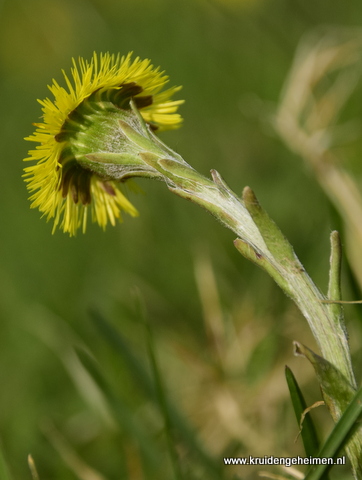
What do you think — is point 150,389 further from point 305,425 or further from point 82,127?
point 82,127

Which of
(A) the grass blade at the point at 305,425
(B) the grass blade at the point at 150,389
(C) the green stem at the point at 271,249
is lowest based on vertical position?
(B) the grass blade at the point at 150,389

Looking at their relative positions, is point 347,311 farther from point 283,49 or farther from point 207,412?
point 283,49

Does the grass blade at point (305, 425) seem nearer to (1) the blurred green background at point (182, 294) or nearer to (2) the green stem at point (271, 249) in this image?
(2) the green stem at point (271, 249)

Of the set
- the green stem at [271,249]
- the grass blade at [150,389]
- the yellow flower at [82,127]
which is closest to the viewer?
the green stem at [271,249]

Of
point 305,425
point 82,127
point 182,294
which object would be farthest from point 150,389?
point 182,294

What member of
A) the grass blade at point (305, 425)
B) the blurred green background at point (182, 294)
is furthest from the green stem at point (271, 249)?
the blurred green background at point (182, 294)

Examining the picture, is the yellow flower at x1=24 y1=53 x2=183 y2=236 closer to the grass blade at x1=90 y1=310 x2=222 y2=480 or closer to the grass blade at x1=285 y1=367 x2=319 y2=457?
the grass blade at x1=90 y1=310 x2=222 y2=480

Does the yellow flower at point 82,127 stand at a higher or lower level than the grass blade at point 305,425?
higher

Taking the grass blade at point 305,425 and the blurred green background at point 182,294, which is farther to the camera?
the blurred green background at point 182,294
